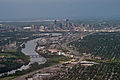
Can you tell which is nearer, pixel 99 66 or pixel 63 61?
pixel 99 66

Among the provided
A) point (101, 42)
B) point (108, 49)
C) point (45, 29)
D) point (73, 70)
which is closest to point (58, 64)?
point (73, 70)

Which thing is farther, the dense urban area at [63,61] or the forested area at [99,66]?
the dense urban area at [63,61]

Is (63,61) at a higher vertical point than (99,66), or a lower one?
lower

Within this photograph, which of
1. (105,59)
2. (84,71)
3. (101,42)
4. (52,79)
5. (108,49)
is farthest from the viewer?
(101,42)

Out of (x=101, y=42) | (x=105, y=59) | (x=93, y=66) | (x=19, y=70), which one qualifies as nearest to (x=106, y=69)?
(x=93, y=66)

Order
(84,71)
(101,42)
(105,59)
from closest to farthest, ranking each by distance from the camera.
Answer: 1. (84,71)
2. (105,59)
3. (101,42)

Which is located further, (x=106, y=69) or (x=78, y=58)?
(x=78, y=58)

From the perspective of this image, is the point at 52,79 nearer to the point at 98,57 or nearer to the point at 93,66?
→ the point at 93,66

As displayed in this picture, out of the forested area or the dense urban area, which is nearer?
the forested area

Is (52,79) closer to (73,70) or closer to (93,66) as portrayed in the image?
(73,70)
